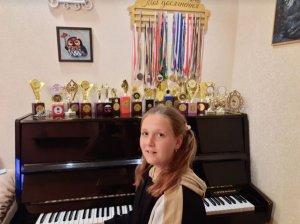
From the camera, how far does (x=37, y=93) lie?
1626mm

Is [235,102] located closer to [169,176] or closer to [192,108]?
[192,108]

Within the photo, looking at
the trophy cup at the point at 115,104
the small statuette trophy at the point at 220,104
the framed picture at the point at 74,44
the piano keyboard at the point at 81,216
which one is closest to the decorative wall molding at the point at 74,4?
the framed picture at the point at 74,44

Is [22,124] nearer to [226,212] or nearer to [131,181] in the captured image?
[131,181]

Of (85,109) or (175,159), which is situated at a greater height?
(85,109)

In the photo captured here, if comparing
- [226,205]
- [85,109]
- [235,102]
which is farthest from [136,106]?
[226,205]

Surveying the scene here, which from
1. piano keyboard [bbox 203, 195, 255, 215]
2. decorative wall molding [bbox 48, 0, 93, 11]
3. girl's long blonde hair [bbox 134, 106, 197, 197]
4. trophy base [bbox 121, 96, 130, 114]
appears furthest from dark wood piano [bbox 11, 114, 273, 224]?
decorative wall molding [bbox 48, 0, 93, 11]

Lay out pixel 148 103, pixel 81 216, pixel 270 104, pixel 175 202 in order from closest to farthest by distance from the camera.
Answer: pixel 175 202
pixel 81 216
pixel 270 104
pixel 148 103

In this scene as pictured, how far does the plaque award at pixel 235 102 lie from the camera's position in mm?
1811

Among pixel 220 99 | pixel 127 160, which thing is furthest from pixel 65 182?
pixel 220 99

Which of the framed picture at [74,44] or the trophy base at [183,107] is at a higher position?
the framed picture at [74,44]

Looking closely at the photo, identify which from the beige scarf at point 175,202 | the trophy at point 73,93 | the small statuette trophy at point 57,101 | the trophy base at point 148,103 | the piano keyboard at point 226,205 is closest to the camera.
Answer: the beige scarf at point 175,202

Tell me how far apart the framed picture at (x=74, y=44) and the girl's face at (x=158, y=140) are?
1.16m

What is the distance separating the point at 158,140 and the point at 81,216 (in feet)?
2.83

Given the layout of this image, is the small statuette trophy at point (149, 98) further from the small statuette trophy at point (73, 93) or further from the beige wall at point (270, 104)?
the beige wall at point (270, 104)
